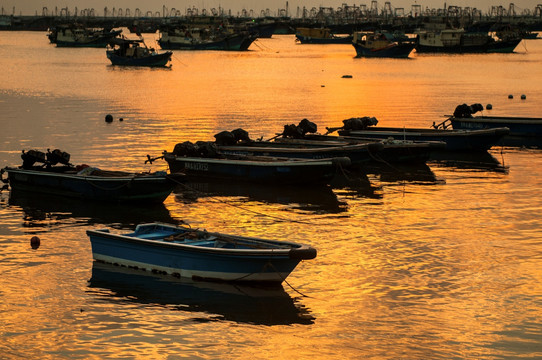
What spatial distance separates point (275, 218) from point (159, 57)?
98.4 m

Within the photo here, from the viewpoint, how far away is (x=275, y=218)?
2842cm

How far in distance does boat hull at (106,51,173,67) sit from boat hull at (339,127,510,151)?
8488cm

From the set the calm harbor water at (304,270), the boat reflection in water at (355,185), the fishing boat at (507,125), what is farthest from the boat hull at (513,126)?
the boat reflection in water at (355,185)

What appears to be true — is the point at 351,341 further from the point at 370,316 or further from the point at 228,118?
the point at 228,118

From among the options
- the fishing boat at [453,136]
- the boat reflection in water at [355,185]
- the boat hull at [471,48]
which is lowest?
the boat reflection in water at [355,185]

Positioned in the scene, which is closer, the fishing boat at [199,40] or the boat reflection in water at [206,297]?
the boat reflection in water at [206,297]

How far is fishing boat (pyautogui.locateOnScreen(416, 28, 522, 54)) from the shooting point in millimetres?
172000

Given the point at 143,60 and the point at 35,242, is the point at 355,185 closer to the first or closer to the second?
the point at 35,242

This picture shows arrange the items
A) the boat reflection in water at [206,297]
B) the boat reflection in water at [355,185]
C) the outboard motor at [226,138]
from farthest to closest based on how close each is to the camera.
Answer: the outboard motor at [226,138] < the boat reflection in water at [355,185] < the boat reflection in water at [206,297]

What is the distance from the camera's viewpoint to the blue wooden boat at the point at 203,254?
65.4 feet

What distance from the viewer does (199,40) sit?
187625 millimetres

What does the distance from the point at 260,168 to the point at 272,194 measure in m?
1.33

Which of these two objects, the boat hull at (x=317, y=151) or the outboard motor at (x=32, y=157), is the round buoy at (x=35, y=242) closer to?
the outboard motor at (x=32, y=157)

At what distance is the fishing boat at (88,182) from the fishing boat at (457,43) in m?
147
